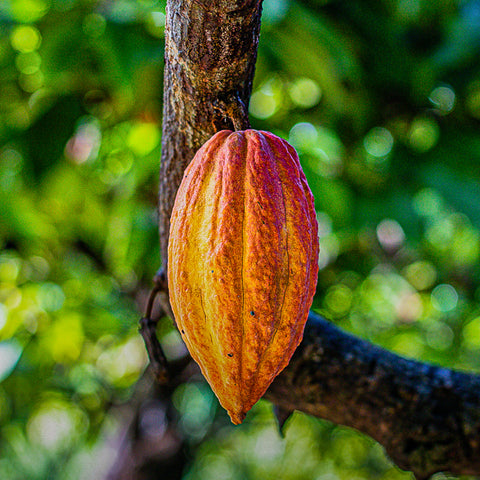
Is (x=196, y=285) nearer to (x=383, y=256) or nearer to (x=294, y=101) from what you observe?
(x=294, y=101)

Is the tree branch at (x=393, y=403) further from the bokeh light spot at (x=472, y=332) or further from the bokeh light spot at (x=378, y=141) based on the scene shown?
the bokeh light spot at (x=472, y=332)

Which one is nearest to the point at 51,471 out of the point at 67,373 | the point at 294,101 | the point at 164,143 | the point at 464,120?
the point at 67,373

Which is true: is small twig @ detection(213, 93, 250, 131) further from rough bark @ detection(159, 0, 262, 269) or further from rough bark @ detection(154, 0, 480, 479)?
rough bark @ detection(154, 0, 480, 479)

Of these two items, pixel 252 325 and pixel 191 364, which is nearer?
pixel 252 325

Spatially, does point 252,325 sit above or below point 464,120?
above

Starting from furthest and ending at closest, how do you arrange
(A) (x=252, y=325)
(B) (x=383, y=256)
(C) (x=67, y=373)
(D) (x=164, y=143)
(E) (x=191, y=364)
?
(C) (x=67, y=373)
(B) (x=383, y=256)
(E) (x=191, y=364)
(D) (x=164, y=143)
(A) (x=252, y=325)

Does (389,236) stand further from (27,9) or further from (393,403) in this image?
(27,9)

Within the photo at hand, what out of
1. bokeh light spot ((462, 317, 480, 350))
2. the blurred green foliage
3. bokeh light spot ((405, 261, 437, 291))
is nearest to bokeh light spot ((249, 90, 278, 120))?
the blurred green foliage
